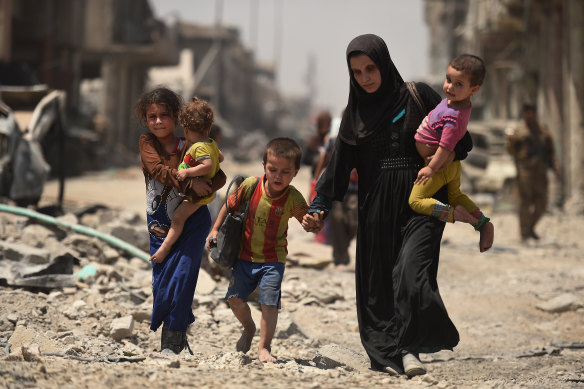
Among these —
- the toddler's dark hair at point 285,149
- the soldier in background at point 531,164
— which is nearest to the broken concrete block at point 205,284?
the toddler's dark hair at point 285,149

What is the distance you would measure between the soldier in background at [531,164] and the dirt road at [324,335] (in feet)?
4.02

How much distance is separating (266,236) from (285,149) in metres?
0.50

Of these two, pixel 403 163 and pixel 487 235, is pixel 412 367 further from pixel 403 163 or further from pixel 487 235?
pixel 403 163

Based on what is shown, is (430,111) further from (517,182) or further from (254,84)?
(254,84)

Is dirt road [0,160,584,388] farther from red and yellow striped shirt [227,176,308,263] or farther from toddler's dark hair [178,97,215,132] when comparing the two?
toddler's dark hair [178,97,215,132]

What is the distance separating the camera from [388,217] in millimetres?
4457

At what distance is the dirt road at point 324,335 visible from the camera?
371 centimetres

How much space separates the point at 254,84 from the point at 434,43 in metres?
14.6

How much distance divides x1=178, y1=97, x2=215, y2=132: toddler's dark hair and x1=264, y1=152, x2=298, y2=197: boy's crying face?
381 mm

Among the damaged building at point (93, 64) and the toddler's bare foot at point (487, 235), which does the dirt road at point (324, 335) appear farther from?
the damaged building at point (93, 64)

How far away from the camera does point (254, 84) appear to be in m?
60.4

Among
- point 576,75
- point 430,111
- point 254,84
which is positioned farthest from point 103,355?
point 254,84

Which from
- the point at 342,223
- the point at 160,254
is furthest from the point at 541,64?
the point at 160,254

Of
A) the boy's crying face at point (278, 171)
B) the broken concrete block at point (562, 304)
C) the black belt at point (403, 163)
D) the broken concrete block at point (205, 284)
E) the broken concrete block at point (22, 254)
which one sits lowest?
the broken concrete block at point (562, 304)
